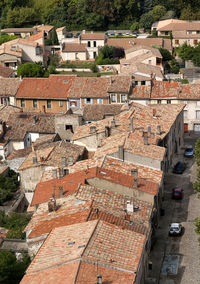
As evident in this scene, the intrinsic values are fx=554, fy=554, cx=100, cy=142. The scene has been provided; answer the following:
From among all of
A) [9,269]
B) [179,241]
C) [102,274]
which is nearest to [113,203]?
[179,241]

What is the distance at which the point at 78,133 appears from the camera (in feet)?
178

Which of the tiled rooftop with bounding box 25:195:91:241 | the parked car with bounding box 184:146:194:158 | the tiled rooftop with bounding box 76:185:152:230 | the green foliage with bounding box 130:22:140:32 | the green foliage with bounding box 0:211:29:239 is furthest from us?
the green foliage with bounding box 130:22:140:32

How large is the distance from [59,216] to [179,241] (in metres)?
9.63

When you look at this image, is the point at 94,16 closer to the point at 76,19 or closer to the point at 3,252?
the point at 76,19

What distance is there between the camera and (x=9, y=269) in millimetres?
31750

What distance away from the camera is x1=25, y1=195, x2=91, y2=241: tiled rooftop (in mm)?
34844

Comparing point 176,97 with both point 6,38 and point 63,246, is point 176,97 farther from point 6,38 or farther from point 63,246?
point 6,38

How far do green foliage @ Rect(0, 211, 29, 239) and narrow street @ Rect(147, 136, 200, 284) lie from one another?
941 centimetres

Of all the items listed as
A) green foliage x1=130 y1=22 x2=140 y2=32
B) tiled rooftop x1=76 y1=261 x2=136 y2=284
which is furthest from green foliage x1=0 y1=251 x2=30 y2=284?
green foliage x1=130 y1=22 x2=140 y2=32

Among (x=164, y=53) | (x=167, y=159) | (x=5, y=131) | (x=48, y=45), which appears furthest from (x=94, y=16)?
(x=167, y=159)

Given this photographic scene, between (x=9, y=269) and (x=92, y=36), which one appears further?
(x=92, y=36)

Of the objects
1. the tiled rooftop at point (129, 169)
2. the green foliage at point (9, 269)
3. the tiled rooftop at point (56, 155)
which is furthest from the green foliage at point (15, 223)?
the tiled rooftop at point (129, 169)

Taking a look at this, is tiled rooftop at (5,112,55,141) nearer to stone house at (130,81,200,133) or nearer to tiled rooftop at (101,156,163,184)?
stone house at (130,81,200,133)

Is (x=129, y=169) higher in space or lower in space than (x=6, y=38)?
lower
